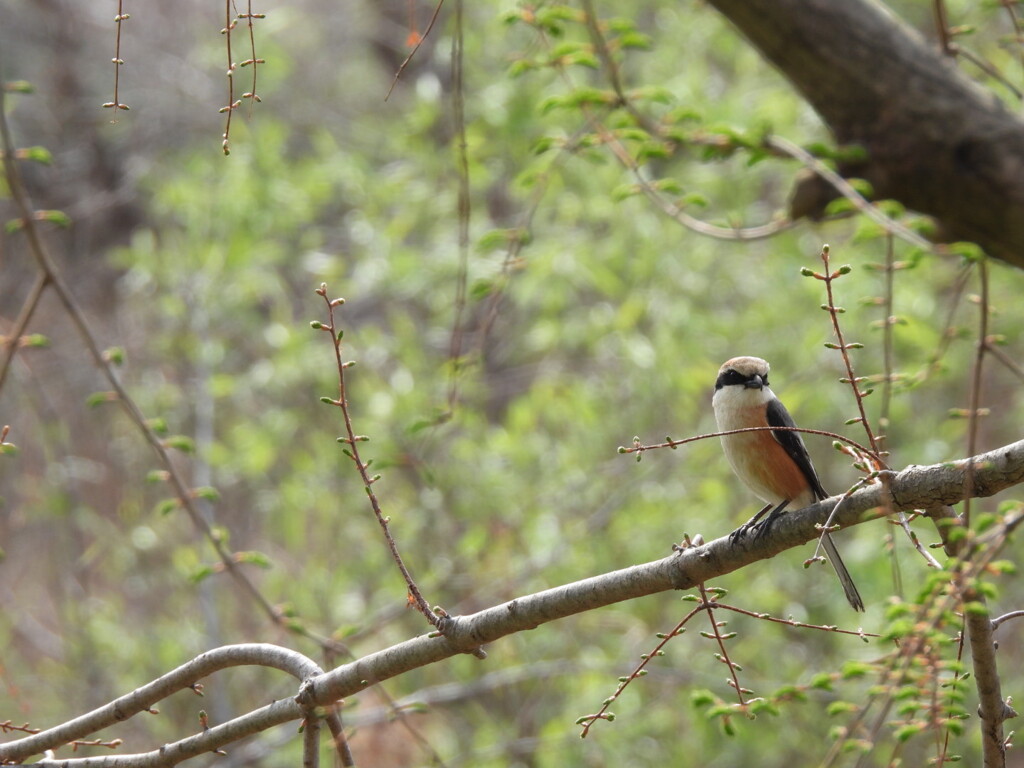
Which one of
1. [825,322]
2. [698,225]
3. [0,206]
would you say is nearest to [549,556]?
[825,322]

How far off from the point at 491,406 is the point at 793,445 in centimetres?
460

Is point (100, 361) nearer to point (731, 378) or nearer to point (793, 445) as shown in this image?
point (731, 378)

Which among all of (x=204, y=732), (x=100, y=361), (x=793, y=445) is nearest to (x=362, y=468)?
(x=204, y=732)

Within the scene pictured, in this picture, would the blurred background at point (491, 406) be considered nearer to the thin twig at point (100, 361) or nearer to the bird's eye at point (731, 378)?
the bird's eye at point (731, 378)

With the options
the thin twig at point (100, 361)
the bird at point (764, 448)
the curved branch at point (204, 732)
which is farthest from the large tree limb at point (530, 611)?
the bird at point (764, 448)

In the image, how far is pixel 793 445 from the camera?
3166 mm

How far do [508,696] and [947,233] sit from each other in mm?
4220

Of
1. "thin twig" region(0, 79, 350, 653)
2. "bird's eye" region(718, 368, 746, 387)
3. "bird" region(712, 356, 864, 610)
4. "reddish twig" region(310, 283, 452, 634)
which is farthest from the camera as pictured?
"bird's eye" region(718, 368, 746, 387)

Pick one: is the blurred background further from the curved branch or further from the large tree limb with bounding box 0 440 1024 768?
the large tree limb with bounding box 0 440 1024 768

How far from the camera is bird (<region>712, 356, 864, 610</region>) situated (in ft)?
10.1

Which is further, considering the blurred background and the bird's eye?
the blurred background

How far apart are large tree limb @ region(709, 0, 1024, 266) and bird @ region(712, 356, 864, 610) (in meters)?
0.75

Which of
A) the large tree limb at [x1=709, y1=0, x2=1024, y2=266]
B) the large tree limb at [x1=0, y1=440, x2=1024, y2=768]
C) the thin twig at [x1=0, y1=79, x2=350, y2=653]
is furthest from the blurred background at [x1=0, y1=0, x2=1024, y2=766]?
the large tree limb at [x1=0, y1=440, x2=1024, y2=768]

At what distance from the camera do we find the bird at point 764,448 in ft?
10.1
